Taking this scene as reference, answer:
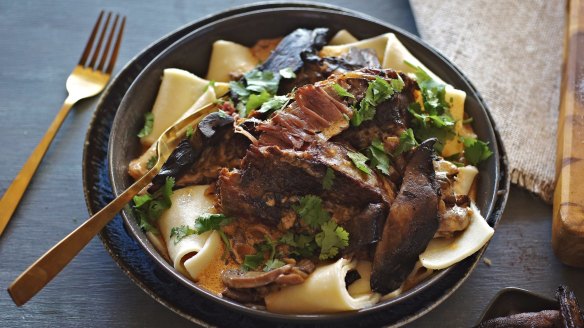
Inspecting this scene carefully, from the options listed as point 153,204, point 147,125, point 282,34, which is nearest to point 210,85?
point 147,125

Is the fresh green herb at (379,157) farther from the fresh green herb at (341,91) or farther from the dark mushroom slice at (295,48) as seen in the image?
the dark mushroom slice at (295,48)

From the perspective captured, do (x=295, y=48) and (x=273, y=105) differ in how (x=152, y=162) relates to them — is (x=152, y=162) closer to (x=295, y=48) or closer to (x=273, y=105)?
A: (x=273, y=105)

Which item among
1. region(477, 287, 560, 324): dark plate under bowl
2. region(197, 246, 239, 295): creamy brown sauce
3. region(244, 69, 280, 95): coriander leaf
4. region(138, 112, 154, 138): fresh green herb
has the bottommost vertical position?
region(477, 287, 560, 324): dark plate under bowl

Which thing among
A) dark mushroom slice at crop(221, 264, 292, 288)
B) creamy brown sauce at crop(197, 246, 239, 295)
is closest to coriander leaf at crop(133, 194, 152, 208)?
creamy brown sauce at crop(197, 246, 239, 295)

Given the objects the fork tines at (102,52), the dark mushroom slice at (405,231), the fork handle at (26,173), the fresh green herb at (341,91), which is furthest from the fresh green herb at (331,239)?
the fork tines at (102,52)

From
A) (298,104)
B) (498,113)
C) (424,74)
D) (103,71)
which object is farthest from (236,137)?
(498,113)

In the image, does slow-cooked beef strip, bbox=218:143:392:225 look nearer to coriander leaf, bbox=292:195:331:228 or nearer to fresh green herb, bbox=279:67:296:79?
coriander leaf, bbox=292:195:331:228

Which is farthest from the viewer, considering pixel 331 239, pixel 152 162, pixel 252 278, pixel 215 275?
pixel 152 162
